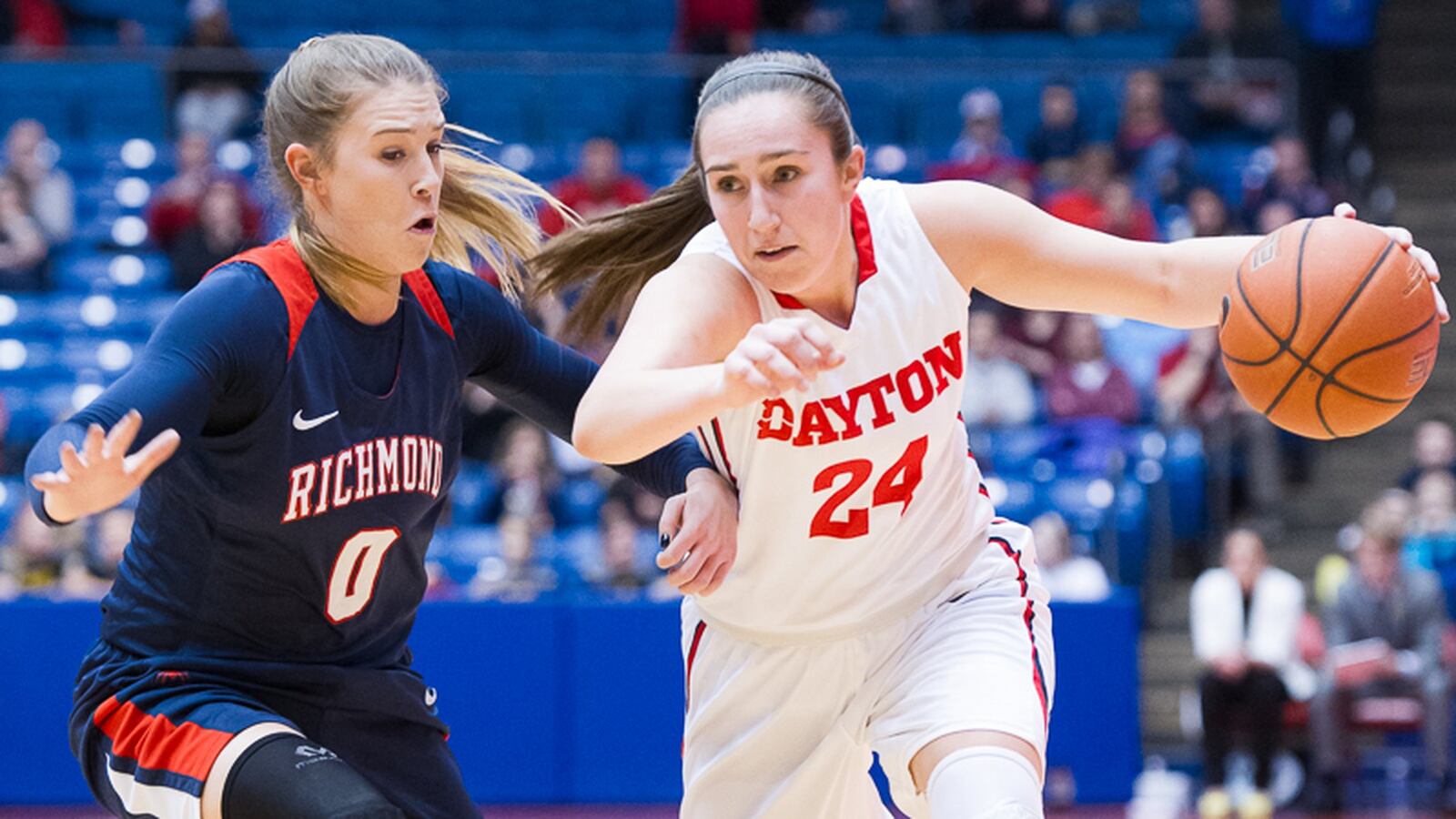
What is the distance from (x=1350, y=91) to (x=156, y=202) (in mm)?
8142

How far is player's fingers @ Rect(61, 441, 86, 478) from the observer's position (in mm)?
2977

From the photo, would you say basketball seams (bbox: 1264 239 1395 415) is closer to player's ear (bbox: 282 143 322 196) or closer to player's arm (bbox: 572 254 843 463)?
player's arm (bbox: 572 254 843 463)

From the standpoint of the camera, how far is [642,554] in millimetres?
9625

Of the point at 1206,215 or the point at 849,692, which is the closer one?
the point at 849,692

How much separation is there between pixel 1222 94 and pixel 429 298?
32.8ft

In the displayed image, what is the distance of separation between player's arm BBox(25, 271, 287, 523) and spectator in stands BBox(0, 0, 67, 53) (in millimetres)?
10631

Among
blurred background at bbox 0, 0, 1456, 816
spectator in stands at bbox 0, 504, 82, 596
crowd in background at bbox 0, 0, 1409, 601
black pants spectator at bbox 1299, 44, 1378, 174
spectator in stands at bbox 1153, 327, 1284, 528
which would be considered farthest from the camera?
black pants spectator at bbox 1299, 44, 1378, 174

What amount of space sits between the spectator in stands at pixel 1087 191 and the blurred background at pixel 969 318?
0.03 meters

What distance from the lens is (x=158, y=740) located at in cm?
341

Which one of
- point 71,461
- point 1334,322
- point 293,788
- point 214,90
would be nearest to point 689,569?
point 293,788

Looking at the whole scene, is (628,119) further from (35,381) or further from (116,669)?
(116,669)

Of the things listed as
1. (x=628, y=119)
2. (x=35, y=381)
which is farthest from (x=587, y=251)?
(x=628, y=119)

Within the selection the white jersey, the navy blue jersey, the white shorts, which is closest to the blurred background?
the white shorts

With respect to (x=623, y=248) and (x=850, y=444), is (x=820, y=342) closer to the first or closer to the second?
(x=850, y=444)
